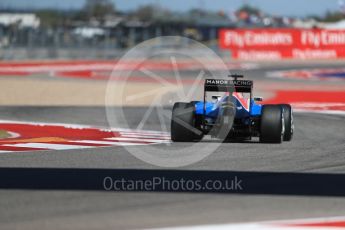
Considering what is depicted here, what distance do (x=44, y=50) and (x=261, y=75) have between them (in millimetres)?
19188

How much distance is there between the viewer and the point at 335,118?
18.4 metres

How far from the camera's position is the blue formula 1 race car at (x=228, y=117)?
488 inches

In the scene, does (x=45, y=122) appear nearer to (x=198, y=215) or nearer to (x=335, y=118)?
(x=335, y=118)

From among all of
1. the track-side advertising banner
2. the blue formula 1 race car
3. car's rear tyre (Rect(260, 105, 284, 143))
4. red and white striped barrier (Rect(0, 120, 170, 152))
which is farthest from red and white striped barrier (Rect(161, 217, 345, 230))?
the track-side advertising banner

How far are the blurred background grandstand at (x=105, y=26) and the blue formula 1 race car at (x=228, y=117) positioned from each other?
134 ft

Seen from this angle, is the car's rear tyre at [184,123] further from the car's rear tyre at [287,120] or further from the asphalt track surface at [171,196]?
the car's rear tyre at [287,120]

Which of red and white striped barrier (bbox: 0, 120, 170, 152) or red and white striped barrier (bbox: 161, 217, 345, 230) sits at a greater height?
red and white striped barrier (bbox: 161, 217, 345, 230)

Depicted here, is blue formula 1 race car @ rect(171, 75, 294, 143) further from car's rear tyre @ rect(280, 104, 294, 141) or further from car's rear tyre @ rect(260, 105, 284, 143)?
car's rear tyre @ rect(280, 104, 294, 141)

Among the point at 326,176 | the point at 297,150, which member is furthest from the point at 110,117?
the point at 326,176

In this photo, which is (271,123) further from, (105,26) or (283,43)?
(105,26)

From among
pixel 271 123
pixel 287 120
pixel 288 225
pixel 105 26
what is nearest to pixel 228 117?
pixel 271 123

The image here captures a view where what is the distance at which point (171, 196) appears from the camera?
8.23 meters

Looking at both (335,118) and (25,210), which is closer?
(25,210)

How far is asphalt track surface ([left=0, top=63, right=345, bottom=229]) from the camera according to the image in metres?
7.19
